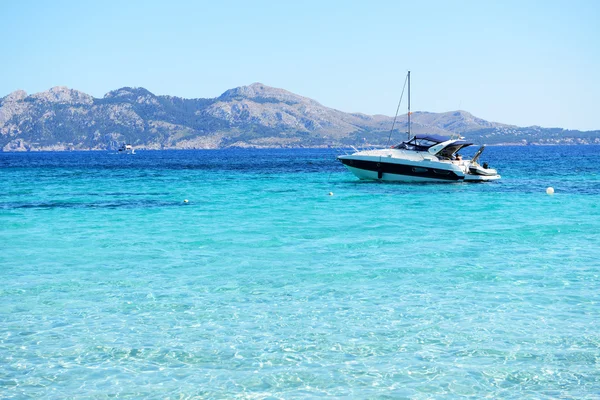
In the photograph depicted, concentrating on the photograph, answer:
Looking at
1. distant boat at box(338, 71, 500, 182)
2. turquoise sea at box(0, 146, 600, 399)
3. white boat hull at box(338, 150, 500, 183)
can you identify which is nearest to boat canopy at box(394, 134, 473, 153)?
distant boat at box(338, 71, 500, 182)

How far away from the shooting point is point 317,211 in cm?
3438

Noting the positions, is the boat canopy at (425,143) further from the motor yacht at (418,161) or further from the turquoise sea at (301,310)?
the turquoise sea at (301,310)

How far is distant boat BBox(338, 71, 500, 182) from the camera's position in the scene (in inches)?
2007

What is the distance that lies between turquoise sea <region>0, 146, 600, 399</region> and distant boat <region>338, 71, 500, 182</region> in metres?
22.6

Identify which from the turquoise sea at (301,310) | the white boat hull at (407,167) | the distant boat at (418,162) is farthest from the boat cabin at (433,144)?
the turquoise sea at (301,310)

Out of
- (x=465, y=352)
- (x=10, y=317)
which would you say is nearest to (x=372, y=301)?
(x=465, y=352)

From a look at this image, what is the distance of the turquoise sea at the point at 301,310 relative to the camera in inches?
386

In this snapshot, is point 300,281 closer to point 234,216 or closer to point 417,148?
point 234,216

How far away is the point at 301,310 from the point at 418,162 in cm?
3896

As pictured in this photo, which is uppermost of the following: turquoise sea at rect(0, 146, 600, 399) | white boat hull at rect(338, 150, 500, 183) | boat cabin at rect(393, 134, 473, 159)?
boat cabin at rect(393, 134, 473, 159)

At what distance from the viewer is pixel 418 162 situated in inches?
2004

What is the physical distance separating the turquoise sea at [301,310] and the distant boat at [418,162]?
22.6m

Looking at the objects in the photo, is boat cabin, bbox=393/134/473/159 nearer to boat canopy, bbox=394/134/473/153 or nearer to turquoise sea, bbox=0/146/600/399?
boat canopy, bbox=394/134/473/153

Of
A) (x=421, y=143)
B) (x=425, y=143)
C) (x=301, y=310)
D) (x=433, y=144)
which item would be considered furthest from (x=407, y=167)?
(x=301, y=310)
